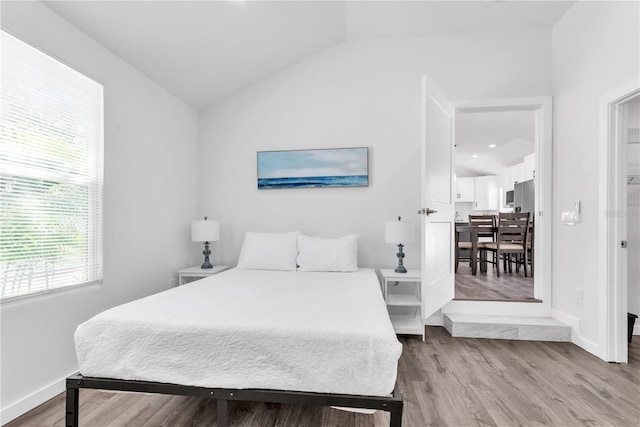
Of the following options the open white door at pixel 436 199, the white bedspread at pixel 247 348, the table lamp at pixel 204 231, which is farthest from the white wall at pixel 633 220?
the table lamp at pixel 204 231

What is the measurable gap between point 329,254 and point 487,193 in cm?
669

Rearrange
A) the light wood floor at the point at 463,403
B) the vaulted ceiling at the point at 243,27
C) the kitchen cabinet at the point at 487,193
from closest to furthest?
the light wood floor at the point at 463,403 < the vaulted ceiling at the point at 243,27 < the kitchen cabinet at the point at 487,193

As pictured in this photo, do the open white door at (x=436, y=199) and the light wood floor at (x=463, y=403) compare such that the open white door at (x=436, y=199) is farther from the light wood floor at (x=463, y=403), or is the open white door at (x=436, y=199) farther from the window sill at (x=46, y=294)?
Answer: the window sill at (x=46, y=294)

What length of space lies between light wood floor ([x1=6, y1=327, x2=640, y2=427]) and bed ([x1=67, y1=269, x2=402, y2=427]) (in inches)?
12.5

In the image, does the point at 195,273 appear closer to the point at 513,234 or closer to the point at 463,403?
the point at 463,403

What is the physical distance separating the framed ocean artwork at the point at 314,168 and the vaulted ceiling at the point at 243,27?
95cm

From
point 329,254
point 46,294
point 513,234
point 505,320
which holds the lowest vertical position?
point 505,320

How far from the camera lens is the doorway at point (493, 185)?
3.89 m

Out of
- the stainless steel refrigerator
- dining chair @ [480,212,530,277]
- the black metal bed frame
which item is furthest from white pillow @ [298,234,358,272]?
the stainless steel refrigerator

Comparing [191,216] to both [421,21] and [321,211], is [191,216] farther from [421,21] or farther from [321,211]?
[421,21]

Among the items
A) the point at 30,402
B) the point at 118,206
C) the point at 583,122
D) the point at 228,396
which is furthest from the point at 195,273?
the point at 583,122

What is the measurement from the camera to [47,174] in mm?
1883

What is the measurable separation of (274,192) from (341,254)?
1.09 m

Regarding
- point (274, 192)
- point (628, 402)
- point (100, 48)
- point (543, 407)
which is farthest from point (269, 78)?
point (628, 402)
